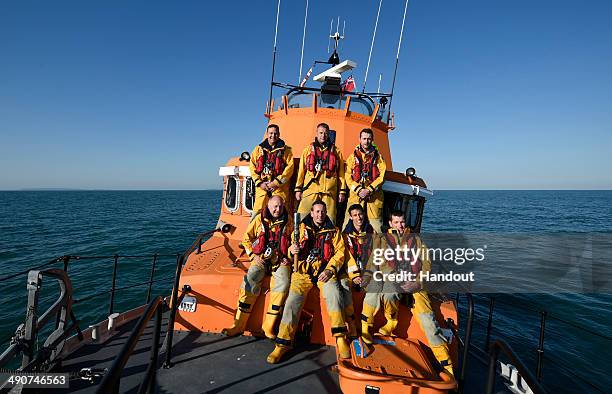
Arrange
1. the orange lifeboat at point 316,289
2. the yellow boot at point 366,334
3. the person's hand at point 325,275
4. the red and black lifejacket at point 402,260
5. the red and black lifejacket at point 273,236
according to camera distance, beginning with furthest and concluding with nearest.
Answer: the red and black lifejacket at point 273,236 → the red and black lifejacket at point 402,260 → the person's hand at point 325,275 → the yellow boot at point 366,334 → the orange lifeboat at point 316,289

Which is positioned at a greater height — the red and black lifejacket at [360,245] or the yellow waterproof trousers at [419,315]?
the red and black lifejacket at [360,245]

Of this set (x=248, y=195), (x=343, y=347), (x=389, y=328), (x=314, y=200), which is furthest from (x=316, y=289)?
(x=248, y=195)

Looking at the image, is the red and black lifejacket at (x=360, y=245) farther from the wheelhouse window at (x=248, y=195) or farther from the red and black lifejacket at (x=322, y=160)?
the wheelhouse window at (x=248, y=195)

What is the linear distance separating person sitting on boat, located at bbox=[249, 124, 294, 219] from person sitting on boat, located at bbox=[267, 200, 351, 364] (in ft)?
3.57

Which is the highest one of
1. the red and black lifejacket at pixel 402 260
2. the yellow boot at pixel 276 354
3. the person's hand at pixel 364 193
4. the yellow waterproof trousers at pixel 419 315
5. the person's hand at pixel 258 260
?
the person's hand at pixel 364 193

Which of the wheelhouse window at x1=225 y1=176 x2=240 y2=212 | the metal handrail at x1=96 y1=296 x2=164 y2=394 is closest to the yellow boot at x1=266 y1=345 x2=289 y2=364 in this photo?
the metal handrail at x1=96 y1=296 x2=164 y2=394

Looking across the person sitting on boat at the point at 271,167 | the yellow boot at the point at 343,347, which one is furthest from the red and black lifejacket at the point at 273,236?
the yellow boot at the point at 343,347

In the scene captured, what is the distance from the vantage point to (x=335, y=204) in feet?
16.8

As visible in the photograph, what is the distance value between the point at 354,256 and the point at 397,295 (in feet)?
2.64

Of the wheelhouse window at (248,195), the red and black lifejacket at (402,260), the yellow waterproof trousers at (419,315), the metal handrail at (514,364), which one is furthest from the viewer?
the wheelhouse window at (248,195)

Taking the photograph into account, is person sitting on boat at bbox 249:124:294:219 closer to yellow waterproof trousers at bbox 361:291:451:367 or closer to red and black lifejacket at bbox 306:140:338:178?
red and black lifejacket at bbox 306:140:338:178

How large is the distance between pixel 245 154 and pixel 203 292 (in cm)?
314

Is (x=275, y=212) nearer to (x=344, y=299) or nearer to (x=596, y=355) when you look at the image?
(x=344, y=299)

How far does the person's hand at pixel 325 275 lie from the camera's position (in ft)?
12.5
